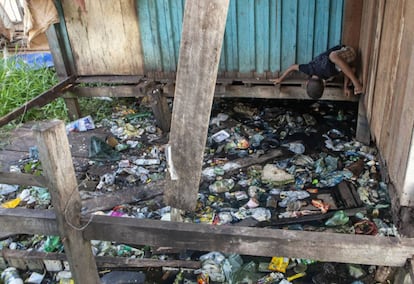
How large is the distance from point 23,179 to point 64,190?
13.6 inches

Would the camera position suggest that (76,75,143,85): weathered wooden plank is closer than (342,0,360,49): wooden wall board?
No

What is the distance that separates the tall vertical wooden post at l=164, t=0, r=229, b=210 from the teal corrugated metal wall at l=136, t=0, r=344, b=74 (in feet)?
10.2

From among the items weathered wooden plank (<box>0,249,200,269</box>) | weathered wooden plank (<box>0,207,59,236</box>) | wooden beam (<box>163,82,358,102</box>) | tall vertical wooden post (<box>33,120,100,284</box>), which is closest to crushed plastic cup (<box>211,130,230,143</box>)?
wooden beam (<box>163,82,358,102</box>)

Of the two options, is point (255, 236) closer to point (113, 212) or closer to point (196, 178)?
point (196, 178)

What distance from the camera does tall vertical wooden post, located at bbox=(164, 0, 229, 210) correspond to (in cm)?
208

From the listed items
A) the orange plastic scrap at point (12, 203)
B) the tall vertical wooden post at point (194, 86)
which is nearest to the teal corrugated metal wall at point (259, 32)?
the orange plastic scrap at point (12, 203)

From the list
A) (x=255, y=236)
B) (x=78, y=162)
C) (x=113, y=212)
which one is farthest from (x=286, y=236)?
(x=78, y=162)

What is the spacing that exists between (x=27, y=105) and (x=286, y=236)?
424 cm

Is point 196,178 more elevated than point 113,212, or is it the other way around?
point 196,178

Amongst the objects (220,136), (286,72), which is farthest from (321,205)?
(286,72)

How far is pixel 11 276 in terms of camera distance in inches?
131

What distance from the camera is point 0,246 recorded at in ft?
12.3

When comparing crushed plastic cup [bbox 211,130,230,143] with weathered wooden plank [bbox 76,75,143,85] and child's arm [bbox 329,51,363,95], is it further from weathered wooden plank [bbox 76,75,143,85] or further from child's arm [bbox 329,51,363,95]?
child's arm [bbox 329,51,363,95]

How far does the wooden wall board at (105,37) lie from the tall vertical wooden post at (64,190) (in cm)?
396
